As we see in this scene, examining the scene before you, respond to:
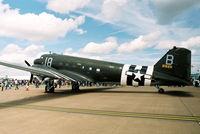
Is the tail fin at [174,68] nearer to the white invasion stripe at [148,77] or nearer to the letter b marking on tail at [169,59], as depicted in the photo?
the letter b marking on tail at [169,59]

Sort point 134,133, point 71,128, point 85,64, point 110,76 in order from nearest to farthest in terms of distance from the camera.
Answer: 1. point 134,133
2. point 71,128
3. point 110,76
4. point 85,64

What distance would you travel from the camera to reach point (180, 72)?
15922 mm

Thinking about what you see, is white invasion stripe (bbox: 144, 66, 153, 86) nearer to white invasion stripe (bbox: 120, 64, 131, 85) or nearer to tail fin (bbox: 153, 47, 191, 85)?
tail fin (bbox: 153, 47, 191, 85)

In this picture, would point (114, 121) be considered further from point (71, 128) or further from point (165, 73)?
point (165, 73)

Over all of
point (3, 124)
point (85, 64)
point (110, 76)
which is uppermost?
point (85, 64)

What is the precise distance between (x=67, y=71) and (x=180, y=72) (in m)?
14.5

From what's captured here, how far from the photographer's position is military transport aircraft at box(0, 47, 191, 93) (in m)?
15.8

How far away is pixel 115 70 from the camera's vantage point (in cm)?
1902

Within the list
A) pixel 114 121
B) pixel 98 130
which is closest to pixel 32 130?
pixel 98 130

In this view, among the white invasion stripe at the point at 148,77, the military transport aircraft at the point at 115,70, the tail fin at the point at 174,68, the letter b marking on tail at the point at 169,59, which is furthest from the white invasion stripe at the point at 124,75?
the letter b marking on tail at the point at 169,59

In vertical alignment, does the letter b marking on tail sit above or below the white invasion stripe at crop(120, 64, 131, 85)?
above

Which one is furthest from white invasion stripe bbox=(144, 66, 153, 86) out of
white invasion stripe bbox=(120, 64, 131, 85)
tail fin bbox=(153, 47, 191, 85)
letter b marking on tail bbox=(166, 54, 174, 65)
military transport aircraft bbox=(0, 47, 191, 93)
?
white invasion stripe bbox=(120, 64, 131, 85)

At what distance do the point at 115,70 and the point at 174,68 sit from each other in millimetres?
6874

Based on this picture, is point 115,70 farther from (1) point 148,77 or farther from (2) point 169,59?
(2) point 169,59
